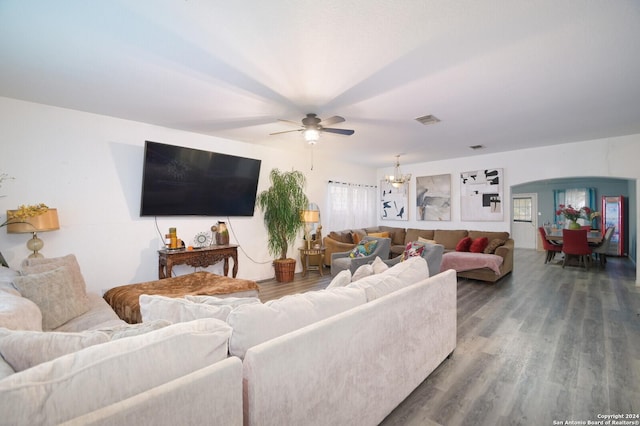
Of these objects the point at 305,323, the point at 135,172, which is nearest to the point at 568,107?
the point at 305,323

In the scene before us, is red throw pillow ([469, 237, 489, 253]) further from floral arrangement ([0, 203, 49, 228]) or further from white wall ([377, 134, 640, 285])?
floral arrangement ([0, 203, 49, 228])

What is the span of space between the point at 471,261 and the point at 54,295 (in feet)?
18.3

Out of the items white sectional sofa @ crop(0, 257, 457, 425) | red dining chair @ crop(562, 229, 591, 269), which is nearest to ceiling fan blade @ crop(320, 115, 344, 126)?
white sectional sofa @ crop(0, 257, 457, 425)

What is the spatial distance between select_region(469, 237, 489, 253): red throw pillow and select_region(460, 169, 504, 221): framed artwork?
0.86 metres

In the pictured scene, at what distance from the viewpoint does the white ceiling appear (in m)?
→ 1.75

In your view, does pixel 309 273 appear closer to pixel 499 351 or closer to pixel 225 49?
pixel 499 351

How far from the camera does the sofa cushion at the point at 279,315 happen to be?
120 cm

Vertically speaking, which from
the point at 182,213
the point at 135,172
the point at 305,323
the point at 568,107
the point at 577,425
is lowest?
the point at 577,425

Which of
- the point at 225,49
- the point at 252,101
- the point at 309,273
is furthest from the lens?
the point at 309,273

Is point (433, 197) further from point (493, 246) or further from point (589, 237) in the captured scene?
point (589, 237)

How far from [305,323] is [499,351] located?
86.1 inches

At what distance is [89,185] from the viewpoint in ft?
11.6

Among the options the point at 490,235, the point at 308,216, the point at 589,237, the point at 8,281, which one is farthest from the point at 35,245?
the point at 589,237

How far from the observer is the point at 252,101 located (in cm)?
309
